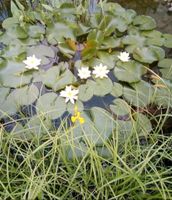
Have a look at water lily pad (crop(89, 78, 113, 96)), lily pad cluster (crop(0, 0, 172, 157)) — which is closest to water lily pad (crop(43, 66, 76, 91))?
lily pad cluster (crop(0, 0, 172, 157))

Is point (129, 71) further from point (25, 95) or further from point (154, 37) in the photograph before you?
point (25, 95)

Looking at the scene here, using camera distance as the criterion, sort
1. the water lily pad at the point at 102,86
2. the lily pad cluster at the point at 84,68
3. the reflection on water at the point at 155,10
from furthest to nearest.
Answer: the reflection on water at the point at 155,10, the water lily pad at the point at 102,86, the lily pad cluster at the point at 84,68

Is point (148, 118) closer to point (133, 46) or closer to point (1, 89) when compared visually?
point (133, 46)

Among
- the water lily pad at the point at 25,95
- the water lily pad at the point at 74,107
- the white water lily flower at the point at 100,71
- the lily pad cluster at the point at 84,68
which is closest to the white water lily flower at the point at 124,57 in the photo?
the lily pad cluster at the point at 84,68

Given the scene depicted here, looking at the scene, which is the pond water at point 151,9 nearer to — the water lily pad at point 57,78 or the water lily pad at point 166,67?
the water lily pad at point 166,67

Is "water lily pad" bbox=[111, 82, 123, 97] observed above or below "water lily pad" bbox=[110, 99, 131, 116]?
above

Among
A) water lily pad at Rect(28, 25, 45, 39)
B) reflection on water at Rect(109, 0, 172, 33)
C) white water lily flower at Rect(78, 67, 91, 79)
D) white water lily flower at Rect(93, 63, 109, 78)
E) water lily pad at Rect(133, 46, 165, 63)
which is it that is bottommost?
white water lily flower at Rect(78, 67, 91, 79)

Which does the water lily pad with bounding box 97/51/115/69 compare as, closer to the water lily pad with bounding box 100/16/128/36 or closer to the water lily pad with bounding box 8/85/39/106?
the water lily pad with bounding box 100/16/128/36
